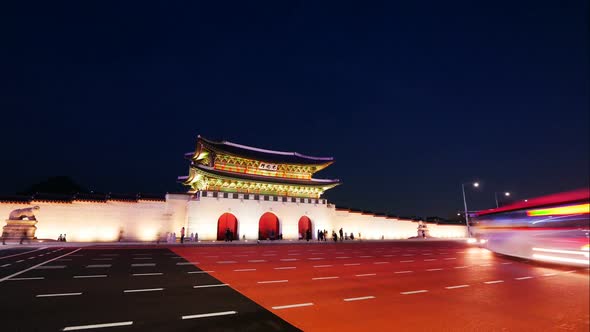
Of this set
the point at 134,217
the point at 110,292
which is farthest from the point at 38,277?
the point at 134,217

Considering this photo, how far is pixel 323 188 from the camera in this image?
1342 inches

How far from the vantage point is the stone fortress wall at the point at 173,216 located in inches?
899

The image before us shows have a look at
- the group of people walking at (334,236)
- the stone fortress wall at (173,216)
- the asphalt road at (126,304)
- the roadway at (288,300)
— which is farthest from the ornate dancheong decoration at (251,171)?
the asphalt road at (126,304)

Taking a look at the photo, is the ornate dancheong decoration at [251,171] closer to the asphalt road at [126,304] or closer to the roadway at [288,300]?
the roadway at [288,300]

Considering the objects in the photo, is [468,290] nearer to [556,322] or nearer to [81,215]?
[556,322]

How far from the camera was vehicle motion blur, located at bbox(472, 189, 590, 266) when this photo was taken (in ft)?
25.8

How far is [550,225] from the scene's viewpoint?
890 cm

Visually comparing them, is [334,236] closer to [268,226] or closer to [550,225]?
[268,226]

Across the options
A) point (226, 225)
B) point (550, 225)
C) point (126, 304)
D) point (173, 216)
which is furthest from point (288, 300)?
point (226, 225)

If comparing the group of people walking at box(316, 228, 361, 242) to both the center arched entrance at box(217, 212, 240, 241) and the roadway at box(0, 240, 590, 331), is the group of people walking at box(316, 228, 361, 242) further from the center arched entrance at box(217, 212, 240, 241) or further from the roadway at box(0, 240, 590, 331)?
the roadway at box(0, 240, 590, 331)

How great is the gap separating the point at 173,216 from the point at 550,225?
27768 mm

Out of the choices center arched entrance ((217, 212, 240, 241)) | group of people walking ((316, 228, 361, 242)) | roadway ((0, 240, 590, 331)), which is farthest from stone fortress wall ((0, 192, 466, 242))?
roadway ((0, 240, 590, 331))

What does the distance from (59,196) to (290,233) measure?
22.2 m

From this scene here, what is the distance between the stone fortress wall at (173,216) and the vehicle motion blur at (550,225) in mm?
18263
